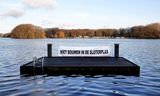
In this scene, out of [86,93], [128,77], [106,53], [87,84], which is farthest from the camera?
[106,53]

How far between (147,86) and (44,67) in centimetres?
769

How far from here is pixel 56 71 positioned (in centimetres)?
2220

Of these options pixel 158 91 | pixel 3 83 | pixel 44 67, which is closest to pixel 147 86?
pixel 158 91

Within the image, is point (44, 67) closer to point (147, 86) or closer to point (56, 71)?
point (56, 71)

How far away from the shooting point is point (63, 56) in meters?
28.5

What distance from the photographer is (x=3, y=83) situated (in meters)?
20.1

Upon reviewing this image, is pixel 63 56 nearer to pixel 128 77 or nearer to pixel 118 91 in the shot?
pixel 128 77

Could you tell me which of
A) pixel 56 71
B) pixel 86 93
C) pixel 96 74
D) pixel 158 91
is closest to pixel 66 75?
pixel 56 71

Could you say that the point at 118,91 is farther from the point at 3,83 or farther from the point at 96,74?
the point at 3,83

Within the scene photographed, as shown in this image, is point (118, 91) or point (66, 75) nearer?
point (118, 91)

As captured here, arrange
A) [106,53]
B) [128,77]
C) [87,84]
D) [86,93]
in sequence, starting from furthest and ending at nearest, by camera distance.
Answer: [106,53], [128,77], [87,84], [86,93]

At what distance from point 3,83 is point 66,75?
4.75m

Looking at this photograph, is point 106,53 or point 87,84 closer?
point 87,84

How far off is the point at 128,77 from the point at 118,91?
16.1ft
